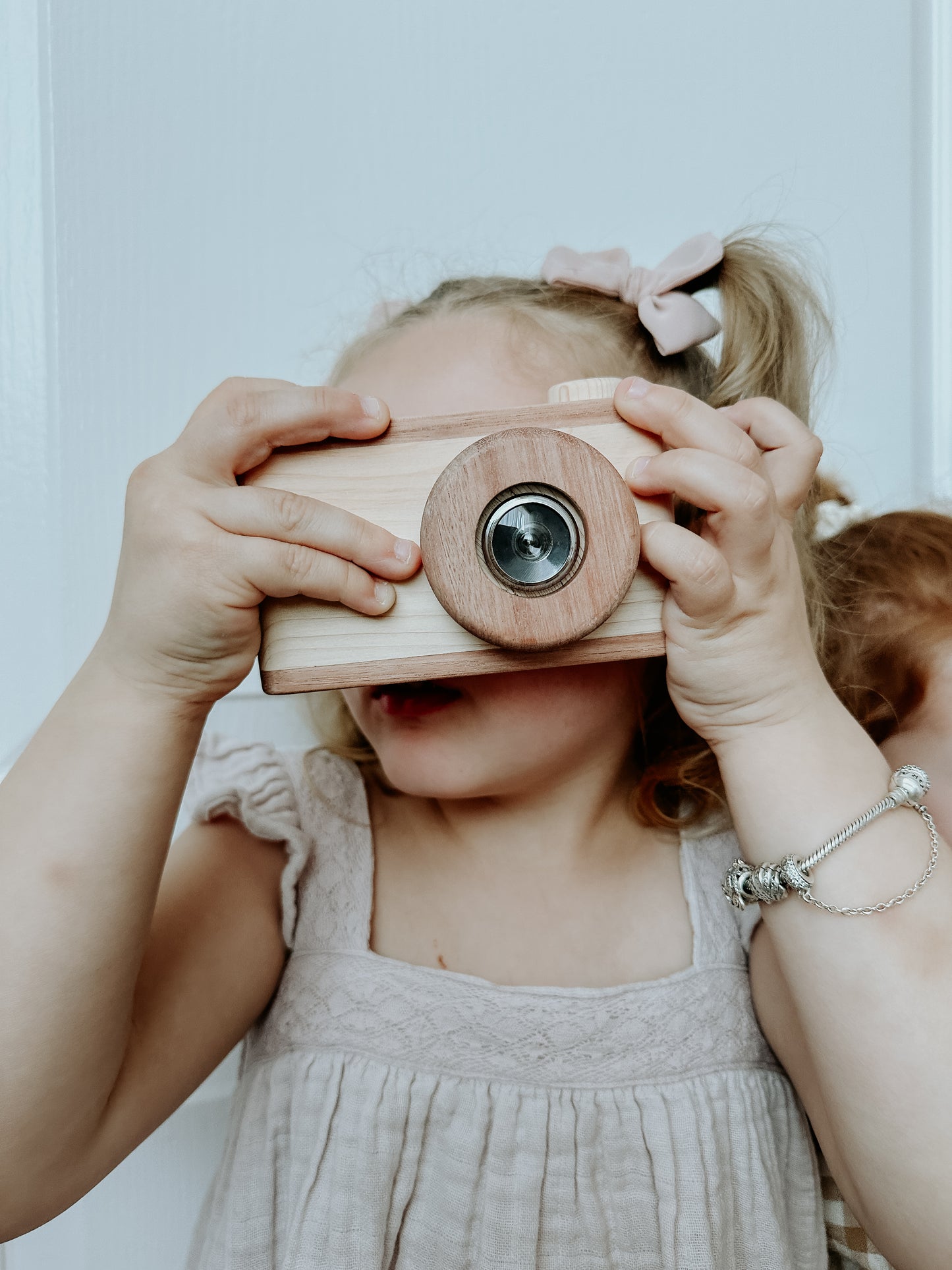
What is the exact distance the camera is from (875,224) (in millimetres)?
1035

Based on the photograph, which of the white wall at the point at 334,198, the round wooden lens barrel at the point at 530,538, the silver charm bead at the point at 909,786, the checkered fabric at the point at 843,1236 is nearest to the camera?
the round wooden lens barrel at the point at 530,538

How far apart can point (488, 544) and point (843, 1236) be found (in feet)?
1.94

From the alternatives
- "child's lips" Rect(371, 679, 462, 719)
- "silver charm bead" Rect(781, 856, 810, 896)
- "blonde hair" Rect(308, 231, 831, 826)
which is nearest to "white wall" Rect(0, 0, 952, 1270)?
"blonde hair" Rect(308, 231, 831, 826)

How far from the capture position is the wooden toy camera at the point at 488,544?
1.50 feet

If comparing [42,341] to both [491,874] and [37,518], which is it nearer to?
[37,518]

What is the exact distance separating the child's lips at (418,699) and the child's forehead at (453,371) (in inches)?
7.0

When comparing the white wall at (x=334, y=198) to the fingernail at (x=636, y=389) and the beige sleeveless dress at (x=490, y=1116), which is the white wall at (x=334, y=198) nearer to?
the beige sleeveless dress at (x=490, y=1116)

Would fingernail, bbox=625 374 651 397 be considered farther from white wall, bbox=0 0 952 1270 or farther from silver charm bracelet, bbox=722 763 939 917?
white wall, bbox=0 0 952 1270

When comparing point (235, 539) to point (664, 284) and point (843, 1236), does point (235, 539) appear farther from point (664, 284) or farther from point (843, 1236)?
point (843, 1236)

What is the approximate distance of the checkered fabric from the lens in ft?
2.30

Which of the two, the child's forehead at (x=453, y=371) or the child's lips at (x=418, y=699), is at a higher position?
the child's forehead at (x=453, y=371)

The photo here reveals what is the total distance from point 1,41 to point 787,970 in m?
0.92

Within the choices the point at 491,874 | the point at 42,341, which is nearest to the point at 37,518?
the point at 42,341

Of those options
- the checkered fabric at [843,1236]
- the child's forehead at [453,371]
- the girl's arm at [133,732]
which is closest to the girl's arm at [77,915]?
the girl's arm at [133,732]
